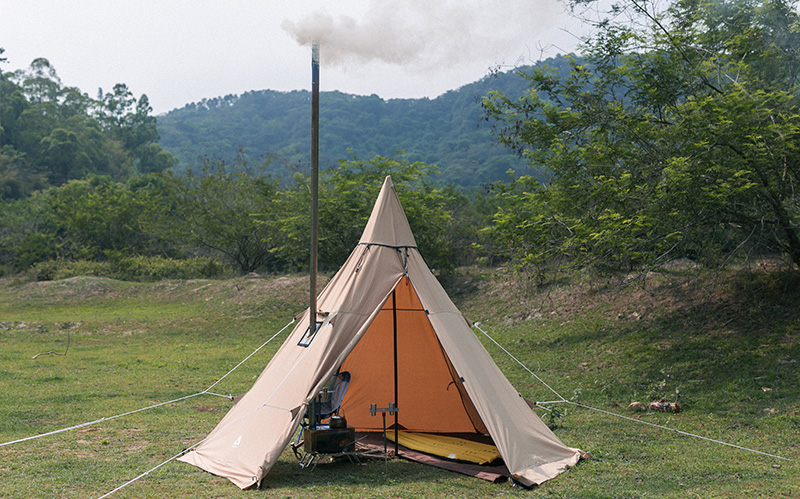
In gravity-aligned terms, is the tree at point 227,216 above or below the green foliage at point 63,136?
below

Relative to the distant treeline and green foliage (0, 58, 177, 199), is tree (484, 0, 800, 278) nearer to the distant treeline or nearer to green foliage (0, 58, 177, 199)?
the distant treeline

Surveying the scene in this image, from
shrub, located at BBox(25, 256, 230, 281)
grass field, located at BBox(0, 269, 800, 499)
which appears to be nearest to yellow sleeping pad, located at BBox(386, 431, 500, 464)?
grass field, located at BBox(0, 269, 800, 499)

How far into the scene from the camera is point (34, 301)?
2348cm

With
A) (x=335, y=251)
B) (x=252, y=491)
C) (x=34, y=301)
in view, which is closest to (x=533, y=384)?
(x=252, y=491)

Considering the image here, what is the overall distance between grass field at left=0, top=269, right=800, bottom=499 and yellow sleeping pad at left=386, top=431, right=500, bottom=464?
533 millimetres

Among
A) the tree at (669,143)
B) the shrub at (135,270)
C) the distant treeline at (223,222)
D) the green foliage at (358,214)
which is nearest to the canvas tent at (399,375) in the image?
the tree at (669,143)

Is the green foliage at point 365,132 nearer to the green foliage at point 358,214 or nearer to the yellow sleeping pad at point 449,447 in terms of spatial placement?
the green foliage at point 358,214

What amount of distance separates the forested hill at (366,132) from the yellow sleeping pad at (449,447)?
172ft

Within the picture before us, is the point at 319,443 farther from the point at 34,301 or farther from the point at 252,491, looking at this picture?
the point at 34,301

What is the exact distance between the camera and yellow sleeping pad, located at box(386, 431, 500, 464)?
22.1ft

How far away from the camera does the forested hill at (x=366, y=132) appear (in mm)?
67250

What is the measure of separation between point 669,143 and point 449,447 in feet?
21.3

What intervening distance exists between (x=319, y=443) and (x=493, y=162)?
189ft

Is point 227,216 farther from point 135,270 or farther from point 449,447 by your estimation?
point 449,447
